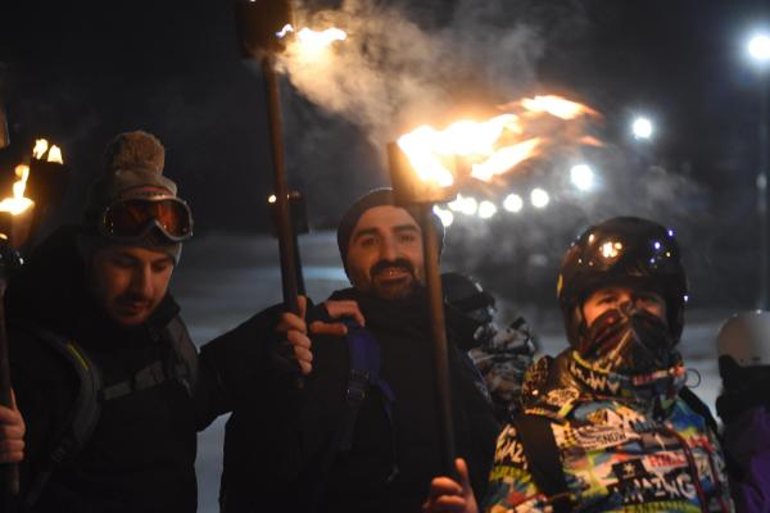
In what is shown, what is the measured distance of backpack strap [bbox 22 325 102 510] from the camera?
11.4 feet

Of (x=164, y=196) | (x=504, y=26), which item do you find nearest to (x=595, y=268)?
(x=164, y=196)

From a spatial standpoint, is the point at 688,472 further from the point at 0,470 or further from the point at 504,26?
the point at 504,26

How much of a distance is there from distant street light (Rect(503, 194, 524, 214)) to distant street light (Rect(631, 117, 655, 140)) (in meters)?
4.13

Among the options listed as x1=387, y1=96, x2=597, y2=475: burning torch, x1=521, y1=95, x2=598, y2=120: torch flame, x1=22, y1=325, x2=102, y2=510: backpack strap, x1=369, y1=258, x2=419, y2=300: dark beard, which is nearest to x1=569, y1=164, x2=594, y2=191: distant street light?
x1=521, y1=95, x2=598, y2=120: torch flame

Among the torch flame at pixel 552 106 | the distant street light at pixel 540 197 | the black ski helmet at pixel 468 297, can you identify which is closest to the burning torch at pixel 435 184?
the black ski helmet at pixel 468 297

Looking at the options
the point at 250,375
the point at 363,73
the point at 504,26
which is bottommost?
the point at 250,375

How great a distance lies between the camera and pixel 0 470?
3.34 meters

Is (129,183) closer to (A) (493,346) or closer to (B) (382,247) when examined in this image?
(B) (382,247)

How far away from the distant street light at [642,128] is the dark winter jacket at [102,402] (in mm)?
21967

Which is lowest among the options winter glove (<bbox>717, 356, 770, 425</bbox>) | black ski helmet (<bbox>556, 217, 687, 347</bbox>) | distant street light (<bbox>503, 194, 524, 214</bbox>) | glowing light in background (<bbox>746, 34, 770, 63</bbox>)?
winter glove (<bbox>717, 356, 770, 425</bbox>)

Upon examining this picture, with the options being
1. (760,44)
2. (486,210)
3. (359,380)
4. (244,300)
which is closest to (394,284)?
(359,380)

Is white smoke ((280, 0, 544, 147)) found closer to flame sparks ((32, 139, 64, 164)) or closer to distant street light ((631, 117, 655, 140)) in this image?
flame sparks ((32, 139, 64, 164))

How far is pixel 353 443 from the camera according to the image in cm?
415

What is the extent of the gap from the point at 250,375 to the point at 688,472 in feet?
5.90
